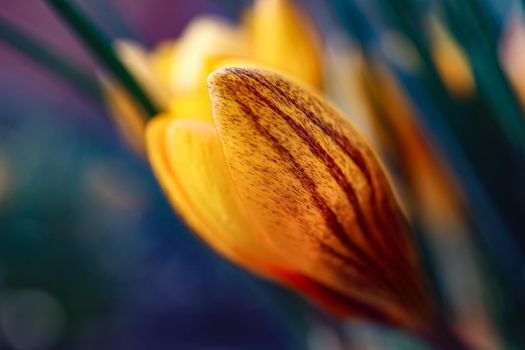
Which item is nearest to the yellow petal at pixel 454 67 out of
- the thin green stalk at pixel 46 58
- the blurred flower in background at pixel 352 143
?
the blurred flower in background at pixel 352 143

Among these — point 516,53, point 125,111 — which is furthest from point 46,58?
point 516,53

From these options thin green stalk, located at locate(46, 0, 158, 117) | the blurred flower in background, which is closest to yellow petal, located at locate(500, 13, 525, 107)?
the blurred flower in background

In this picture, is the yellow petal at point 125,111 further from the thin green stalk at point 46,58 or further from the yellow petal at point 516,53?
the yellow petal at point 516,53

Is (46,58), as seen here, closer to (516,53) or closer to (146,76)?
(146,76)

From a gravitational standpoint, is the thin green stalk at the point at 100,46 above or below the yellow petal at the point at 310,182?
above

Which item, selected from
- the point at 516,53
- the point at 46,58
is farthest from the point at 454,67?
the point at 46,58

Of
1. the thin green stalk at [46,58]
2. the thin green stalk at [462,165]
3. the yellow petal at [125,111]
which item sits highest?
the thin green stalk at [46,58]

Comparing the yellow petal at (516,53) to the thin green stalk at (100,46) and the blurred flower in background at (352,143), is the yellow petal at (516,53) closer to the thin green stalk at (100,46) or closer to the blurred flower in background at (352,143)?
the blurred flower in background at (352,143)

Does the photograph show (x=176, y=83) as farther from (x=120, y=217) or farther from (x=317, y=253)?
(x=120, y=217)
